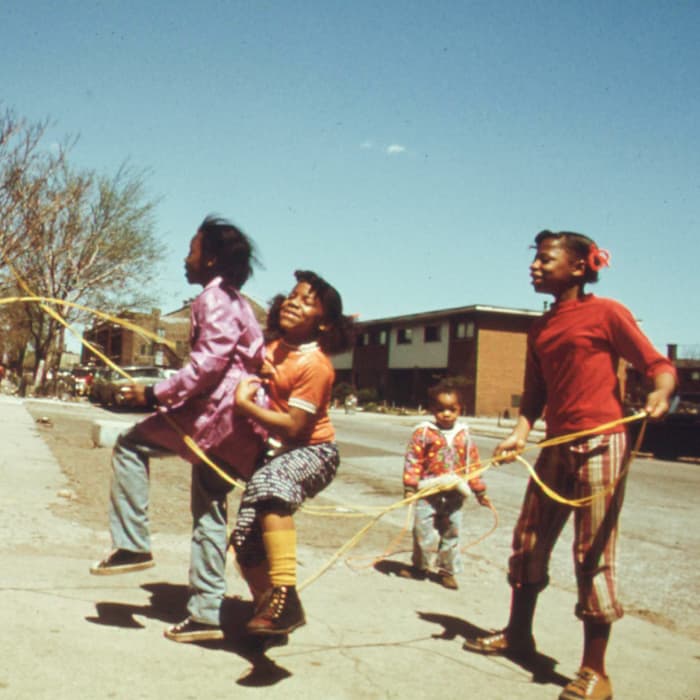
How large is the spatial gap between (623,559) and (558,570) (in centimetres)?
84

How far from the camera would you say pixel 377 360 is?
185 feet

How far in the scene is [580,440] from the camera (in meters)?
3.29

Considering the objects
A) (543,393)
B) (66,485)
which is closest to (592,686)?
(543,393)

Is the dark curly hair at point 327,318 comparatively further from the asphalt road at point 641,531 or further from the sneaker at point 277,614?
the asphalt road at point 641,531

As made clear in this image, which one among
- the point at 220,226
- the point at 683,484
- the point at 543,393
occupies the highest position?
the point at 220,226

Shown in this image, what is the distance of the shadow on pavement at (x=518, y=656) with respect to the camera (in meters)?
3.36

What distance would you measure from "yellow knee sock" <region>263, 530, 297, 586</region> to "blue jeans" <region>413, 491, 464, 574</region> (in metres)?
2.44

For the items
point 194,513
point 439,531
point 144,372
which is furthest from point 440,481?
point 144,372

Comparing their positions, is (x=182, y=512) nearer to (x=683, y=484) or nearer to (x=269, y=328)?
(x=269, y=328)

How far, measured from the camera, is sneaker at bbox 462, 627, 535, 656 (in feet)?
11.8

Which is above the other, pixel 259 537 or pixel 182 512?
pixel 259 537

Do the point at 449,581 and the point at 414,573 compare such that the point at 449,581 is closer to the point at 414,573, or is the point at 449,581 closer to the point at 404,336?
the point at 414,573

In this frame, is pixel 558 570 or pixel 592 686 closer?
pixel 592 686

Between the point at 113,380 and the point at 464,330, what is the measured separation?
77.1 feet
